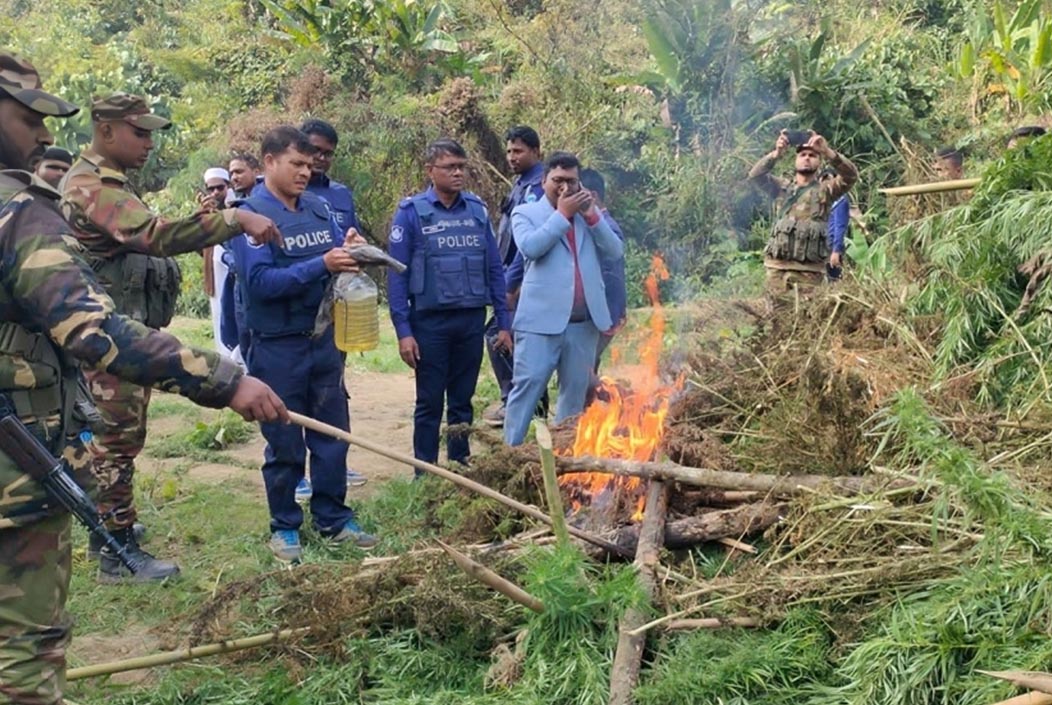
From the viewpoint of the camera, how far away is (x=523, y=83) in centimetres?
1398

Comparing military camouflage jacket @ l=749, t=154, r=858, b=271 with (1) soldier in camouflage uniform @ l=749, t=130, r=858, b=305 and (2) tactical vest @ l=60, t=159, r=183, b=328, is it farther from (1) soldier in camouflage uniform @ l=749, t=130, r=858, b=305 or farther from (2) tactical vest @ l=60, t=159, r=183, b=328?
(2) tactical vest @ l=60, t=159, r=183, b=328

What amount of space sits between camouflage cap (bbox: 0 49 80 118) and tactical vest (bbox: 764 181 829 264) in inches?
213

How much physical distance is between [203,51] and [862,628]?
750 inches

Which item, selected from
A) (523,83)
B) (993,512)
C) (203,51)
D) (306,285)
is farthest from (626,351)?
(203,51)

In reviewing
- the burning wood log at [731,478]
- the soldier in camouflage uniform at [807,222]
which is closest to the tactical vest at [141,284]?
the burning wood log at [731,478]

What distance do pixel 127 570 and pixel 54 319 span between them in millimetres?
2587

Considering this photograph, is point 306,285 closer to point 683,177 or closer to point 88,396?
point 88,396

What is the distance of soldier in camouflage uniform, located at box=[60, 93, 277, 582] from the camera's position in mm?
4688

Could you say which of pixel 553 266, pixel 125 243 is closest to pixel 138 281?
pixel 125 243

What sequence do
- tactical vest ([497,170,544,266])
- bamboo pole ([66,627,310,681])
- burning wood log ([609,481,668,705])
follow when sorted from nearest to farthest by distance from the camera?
1. burning wood log ([609,481,668,705])
2. bamboo pole ([66,627,310,681])
3. tactical vest ([497,170,544,266])

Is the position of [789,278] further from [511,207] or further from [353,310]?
[353,310]

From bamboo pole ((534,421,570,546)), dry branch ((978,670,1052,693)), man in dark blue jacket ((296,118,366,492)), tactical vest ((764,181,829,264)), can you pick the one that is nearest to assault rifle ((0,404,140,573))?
bamboo pole ((534,421,570,546))

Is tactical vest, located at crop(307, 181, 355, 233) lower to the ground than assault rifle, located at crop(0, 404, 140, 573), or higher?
higher

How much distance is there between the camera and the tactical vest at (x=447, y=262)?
6.18m
